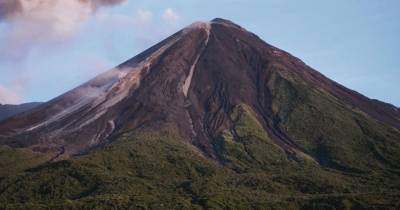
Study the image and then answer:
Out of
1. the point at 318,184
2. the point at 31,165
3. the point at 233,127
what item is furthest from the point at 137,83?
the point at 318,184

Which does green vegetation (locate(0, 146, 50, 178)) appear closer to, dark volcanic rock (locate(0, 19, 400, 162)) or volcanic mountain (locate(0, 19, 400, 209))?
volcanic mountain (locate(0, 19, 400, 209))

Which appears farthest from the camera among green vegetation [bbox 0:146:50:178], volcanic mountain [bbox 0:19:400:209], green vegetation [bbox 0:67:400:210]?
green vegetation [bbox 0:146:50:178]

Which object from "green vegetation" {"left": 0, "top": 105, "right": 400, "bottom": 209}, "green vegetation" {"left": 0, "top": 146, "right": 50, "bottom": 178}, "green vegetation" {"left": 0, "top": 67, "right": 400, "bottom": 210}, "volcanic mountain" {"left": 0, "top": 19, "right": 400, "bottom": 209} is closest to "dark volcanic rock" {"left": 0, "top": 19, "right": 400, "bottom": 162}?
"volcanic mountain" {"left": 0, "top": 19, "right": 400, "bottom": 209}

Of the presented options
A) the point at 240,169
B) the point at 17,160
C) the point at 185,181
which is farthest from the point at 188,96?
the point at 185,181

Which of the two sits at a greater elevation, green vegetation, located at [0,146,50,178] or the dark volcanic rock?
the dark volcanic rock

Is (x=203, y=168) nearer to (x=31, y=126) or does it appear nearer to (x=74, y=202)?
(x=74, y=202)

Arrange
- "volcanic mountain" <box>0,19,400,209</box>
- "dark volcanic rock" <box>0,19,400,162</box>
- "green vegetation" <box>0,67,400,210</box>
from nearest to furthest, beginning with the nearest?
"green vegetation" <box>0,67,400,210</box>
"volcanic mountain" <box>0,19,400,209</box>
"dark volcanic rock" <box>0,19,400,162</box>

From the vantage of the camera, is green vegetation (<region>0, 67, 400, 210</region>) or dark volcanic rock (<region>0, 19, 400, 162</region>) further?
dark volcanic rock (<region>0, 19, 400, 162</region>)

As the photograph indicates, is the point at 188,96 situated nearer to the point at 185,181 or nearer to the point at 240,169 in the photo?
the point at 240,169
